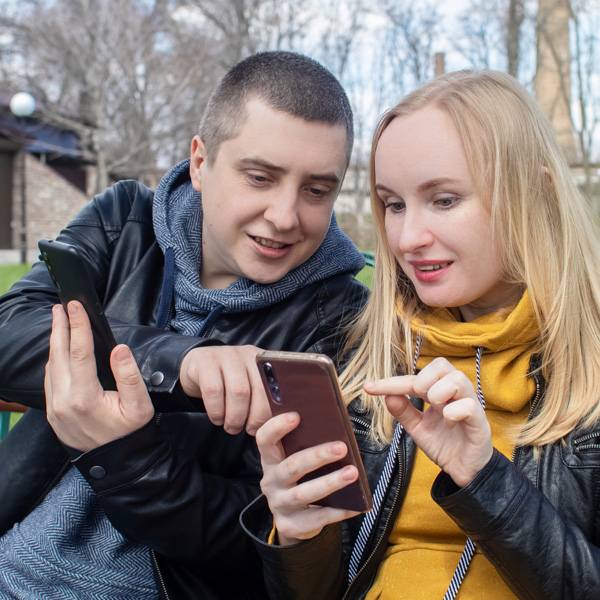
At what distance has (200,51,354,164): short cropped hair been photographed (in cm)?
226

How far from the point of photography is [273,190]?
220 cm

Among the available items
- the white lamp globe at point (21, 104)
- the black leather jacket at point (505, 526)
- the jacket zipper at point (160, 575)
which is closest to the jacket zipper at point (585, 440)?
the black leather jacket at point (505, 526)

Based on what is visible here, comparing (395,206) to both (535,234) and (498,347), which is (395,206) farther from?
(498,347)

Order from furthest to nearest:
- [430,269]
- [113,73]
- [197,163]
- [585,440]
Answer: [113,73], [197,163], [430,269], [585,440]

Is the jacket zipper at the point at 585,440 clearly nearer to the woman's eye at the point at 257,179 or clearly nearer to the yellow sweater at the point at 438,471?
the yellow sweater at the point at 438,471

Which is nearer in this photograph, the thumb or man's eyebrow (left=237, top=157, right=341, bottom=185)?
the thumb

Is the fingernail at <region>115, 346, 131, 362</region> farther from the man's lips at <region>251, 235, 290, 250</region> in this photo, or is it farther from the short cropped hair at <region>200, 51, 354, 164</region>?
the short cropped hair at <region>200, 51, 354, 164</region>

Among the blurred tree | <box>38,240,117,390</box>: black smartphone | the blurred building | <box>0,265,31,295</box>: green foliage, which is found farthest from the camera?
the blurred building

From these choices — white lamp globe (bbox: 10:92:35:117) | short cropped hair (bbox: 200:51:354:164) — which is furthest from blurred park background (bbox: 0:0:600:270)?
short cropped hair (bbox: 200:51:354:164)

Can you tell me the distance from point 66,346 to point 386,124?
1209mm

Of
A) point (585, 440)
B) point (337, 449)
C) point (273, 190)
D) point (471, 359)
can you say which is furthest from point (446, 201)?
point (337, 449)

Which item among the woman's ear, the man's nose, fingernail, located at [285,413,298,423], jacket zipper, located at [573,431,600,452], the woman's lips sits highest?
the woman's ear

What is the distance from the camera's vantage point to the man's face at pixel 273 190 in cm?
218

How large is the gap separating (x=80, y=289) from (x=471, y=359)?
47.0 inches
